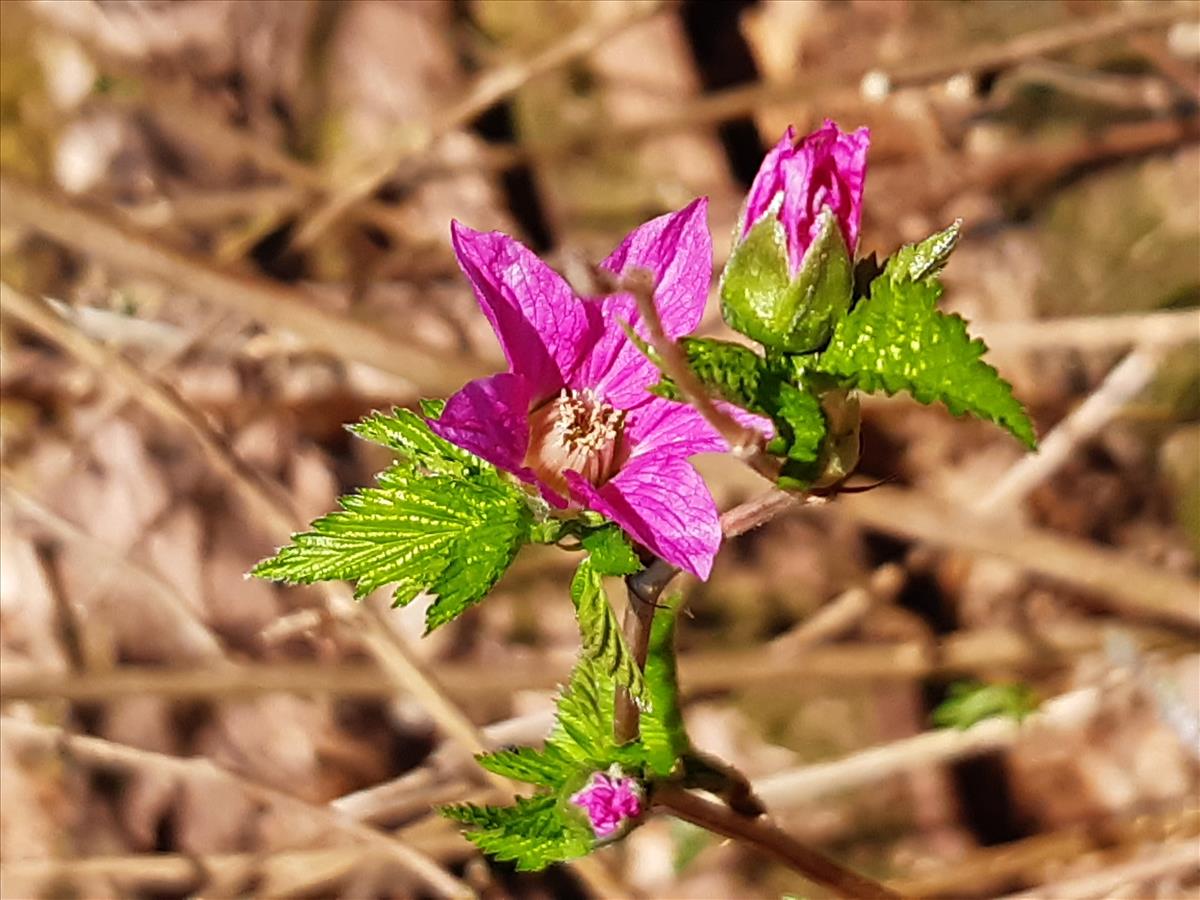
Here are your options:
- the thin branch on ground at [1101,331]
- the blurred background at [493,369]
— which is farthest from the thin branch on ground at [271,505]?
the thin branch on ground at [1101,331]

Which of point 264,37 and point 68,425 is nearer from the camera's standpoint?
point 68,425

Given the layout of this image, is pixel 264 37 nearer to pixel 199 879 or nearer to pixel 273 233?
pixel 273 233

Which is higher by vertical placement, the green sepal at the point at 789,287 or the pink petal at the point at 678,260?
the pink petal at the point at 678,260

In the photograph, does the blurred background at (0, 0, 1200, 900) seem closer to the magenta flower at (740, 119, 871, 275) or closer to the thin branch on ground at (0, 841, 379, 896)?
the thin branch on ground at (0, 841, 379, 896)

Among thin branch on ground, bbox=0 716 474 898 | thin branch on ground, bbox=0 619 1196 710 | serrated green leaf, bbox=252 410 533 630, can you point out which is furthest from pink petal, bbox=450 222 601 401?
thin branch on ground, bbox=0 619 1196 710

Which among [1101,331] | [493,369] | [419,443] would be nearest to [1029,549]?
[1101,331]

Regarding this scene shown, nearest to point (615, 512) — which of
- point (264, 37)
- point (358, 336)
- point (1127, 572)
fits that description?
point (358, 336)

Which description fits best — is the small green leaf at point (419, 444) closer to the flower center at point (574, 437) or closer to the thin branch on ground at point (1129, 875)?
the flower center at point (574, 437)
